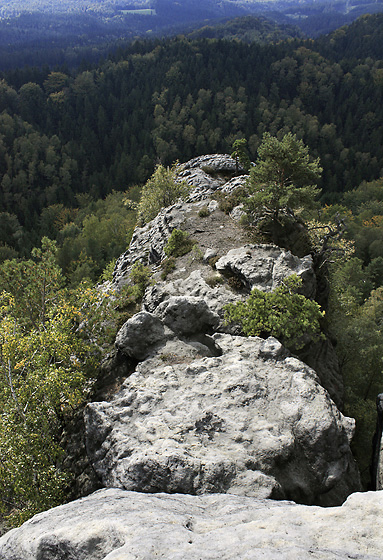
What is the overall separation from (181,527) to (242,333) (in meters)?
13.3

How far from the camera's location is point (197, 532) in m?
7.77

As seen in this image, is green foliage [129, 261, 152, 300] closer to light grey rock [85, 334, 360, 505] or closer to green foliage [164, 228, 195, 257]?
green foliage [164, 228, 195, 257]

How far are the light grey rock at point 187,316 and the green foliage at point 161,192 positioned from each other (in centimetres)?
3372

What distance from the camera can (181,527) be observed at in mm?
7773

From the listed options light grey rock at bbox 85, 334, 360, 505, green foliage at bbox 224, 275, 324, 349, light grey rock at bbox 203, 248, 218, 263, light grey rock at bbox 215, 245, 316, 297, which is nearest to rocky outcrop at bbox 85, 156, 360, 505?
light grey rock at bbox 85, 334, 360, 505

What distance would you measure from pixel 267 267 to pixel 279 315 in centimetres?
624

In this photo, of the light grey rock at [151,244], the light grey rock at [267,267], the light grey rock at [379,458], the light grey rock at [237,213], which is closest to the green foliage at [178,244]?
the light grey rock at [151,244]

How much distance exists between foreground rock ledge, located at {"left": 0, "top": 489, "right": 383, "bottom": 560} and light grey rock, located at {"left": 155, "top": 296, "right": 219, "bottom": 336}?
1083cm

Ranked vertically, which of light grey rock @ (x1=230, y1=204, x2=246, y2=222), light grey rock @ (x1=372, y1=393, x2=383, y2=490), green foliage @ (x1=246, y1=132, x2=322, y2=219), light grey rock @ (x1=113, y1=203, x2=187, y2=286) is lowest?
light grey rock @ (x1=372, y1=393, x2=383, y2=490)

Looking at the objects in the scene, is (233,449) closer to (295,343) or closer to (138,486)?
(138,486)

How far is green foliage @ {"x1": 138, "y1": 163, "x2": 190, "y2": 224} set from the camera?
5016cm

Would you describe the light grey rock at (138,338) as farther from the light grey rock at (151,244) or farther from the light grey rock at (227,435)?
the light grey rock at (151,244)

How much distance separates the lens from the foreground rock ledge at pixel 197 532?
6.68 m

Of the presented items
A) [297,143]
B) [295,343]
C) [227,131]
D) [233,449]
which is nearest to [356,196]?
[227,131]
